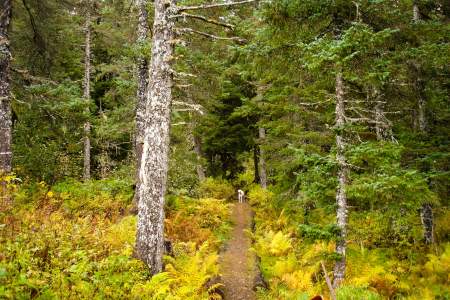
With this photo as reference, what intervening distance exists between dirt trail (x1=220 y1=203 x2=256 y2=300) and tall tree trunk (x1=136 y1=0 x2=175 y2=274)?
3.03 metres

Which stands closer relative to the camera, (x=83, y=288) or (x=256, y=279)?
(x=83, y=288)

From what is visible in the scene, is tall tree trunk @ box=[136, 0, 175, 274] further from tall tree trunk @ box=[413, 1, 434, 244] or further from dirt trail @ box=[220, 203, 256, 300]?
tall tree trunk @ box=[413, 1, 434, 244]

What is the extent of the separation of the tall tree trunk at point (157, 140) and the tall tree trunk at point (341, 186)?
4314 mm

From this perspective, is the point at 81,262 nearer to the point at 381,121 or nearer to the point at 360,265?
the point at 381,121

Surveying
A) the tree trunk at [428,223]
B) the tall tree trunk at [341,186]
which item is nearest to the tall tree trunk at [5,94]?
the tall tree trunk at [341,186]

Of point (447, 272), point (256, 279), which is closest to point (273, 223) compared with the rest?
point (256, 279)

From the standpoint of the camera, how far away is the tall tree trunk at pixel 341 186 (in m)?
9.71

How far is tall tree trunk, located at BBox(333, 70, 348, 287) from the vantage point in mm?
9711

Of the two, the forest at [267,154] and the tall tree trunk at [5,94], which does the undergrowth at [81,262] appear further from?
the tall tree trunk at [5,94]

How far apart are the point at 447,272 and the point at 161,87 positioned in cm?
1075

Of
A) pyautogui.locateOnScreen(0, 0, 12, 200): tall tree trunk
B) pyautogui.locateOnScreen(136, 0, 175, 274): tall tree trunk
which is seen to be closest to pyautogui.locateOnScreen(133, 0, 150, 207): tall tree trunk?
pyautogui.locateOnScreen(0, 0, 12, 200): tall tree trunk

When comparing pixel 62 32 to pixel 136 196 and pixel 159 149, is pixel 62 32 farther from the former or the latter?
pixel 159 149

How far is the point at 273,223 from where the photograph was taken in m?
18.4

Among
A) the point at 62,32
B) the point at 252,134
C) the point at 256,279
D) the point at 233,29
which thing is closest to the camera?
the point at 233,29
